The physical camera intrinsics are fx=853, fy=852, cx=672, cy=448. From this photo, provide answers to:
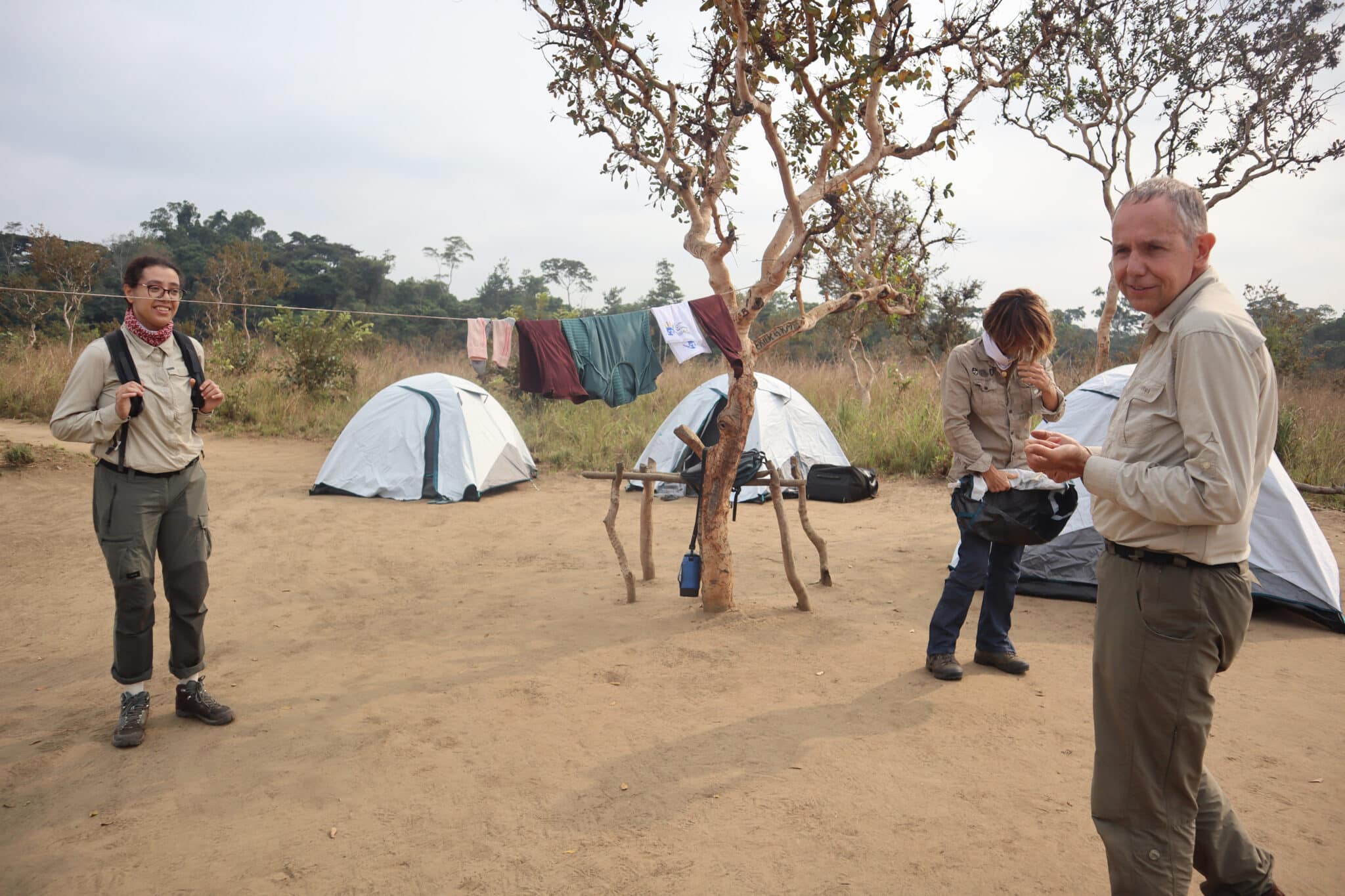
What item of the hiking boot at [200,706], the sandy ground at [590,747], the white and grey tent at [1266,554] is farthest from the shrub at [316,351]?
the white and grey tent at [1266,554]

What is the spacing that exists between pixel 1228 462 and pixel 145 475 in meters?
3.55

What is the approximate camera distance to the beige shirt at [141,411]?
3.19 m

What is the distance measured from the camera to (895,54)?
15.2 ft

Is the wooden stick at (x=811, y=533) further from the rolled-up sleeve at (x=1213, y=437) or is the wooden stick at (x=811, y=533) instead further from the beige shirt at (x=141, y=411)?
the rolled-up sleeve at (x=1213, y=437)

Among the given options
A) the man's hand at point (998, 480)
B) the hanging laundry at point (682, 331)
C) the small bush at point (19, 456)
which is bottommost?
the small bush at point (19, 456)

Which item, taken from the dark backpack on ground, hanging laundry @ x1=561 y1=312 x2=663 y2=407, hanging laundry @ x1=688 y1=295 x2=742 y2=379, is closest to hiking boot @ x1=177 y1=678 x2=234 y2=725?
hanging laundry @ x1=688 y1=295 x2=742 y2=379

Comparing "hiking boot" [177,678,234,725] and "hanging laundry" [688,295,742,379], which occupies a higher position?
"hanging laundry" [688,295,742,379]

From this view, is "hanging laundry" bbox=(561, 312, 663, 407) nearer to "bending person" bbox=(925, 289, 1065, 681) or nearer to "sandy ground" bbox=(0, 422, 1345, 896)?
"sandy ground" bbox=(0, 422, 1345, 896)

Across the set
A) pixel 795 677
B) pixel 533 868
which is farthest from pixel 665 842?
pixel 795 677

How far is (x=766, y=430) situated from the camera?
9273 mm

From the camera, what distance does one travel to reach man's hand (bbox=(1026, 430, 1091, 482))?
6.29 feet

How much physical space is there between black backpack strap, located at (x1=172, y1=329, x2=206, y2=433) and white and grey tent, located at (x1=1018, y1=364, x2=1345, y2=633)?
4.38 m

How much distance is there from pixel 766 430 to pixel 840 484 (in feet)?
3.23

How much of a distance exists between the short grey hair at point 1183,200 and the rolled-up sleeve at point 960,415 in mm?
2000
